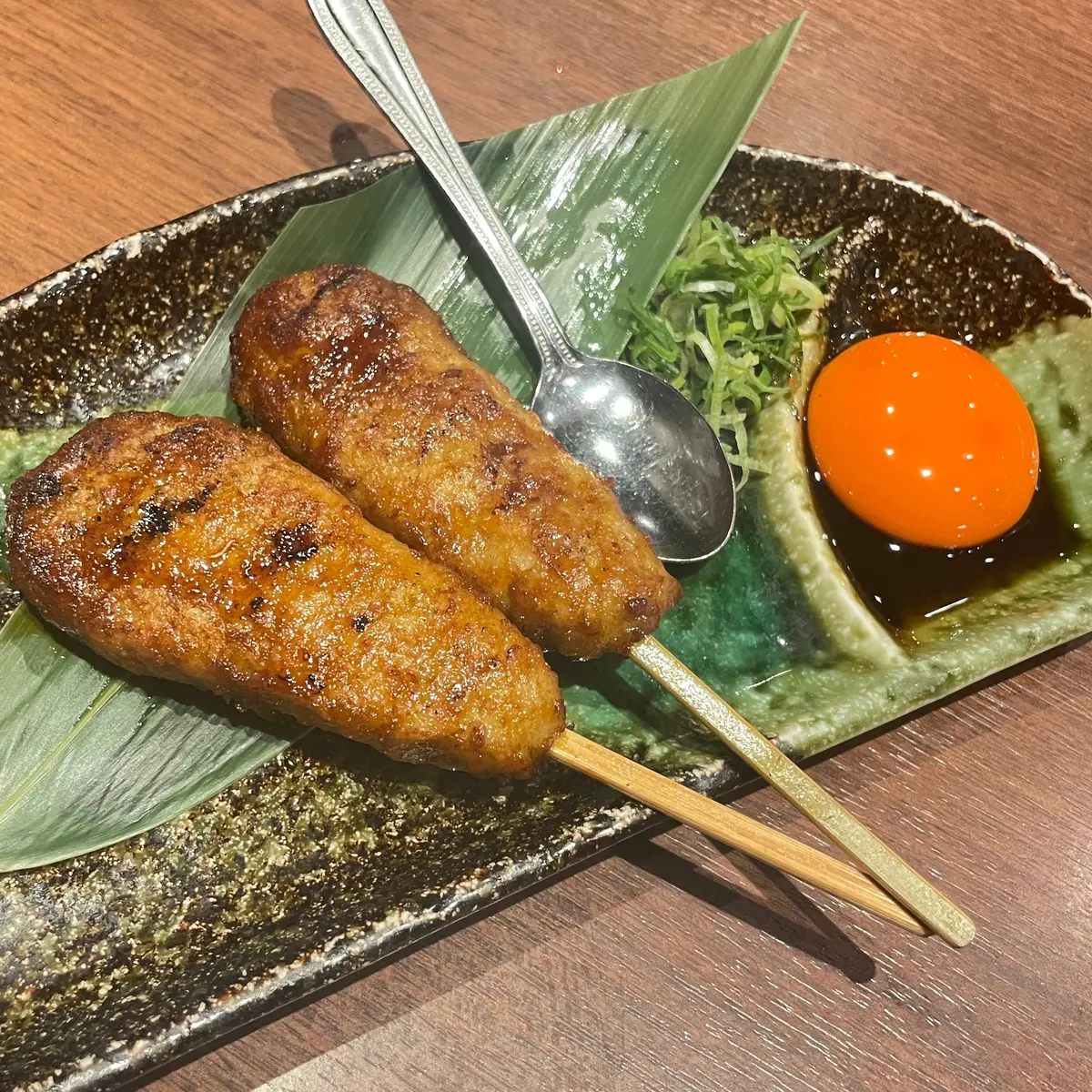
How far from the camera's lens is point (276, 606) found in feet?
6.82

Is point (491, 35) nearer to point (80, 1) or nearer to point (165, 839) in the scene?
point (80, 1)

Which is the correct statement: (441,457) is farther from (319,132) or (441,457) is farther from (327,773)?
(319,132)

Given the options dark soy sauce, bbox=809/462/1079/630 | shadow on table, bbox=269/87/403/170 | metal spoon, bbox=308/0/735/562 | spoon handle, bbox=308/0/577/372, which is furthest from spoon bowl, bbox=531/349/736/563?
shadow on table, bbox=269/87/403/170

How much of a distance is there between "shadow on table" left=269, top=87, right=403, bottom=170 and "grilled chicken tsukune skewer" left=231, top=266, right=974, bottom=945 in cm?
146

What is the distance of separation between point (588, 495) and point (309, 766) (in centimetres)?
122

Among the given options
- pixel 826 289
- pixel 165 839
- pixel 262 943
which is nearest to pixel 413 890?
pixel 262 943

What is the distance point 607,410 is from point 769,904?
68.4 inches

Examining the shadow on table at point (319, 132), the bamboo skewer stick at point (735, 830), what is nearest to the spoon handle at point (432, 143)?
the shadow on table at point (319, 132)

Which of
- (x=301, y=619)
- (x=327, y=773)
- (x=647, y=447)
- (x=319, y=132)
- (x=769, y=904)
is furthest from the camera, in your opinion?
(x=319, y=132)

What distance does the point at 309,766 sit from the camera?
250 centimetres

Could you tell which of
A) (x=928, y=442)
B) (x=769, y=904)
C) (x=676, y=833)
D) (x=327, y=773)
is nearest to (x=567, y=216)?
(x=928, y=442)

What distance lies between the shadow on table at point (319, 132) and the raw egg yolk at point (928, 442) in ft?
7.69

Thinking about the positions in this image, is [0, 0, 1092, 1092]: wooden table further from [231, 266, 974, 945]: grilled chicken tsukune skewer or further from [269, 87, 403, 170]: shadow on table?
[231, 266, 974, 945]: grilled chicken tsukune skewer

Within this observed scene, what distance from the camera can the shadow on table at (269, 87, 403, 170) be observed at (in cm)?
360
